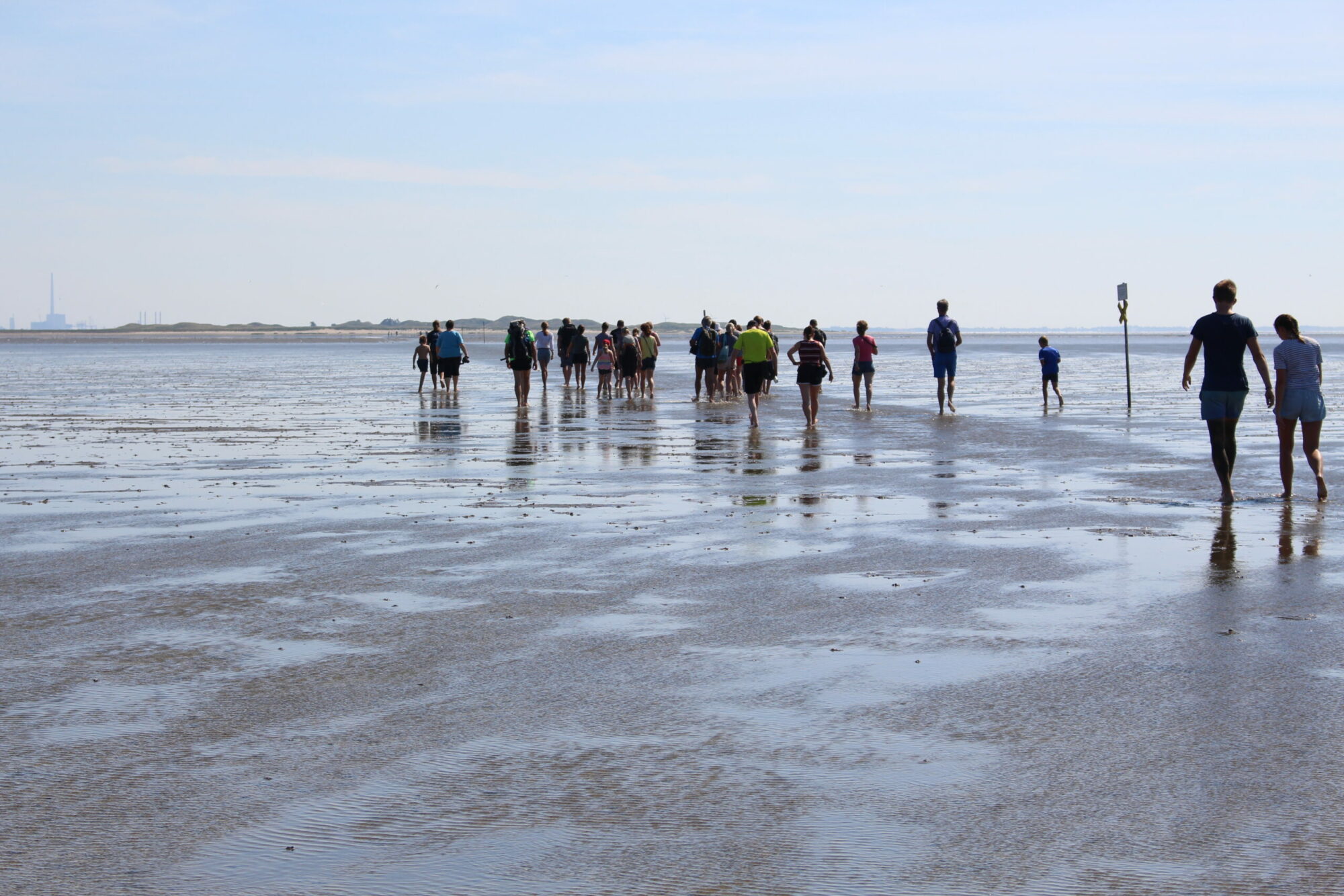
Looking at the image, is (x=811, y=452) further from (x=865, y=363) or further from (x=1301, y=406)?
(x=865, y=363)

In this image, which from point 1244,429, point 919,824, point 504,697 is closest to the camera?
point 919,824

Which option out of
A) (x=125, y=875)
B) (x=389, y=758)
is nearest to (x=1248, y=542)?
(x=389, y=758)

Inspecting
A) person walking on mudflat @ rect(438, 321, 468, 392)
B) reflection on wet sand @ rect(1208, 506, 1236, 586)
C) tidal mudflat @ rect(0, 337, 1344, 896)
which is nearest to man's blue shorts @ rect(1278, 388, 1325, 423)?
tidal mudflat @ rect(0, 337, 1344, 896)

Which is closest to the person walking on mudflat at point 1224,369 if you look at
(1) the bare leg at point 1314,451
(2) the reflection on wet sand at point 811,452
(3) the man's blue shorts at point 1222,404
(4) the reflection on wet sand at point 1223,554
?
(3) the man's blue shorts at point 1222,404

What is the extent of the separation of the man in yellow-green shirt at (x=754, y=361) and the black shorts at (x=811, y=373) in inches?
24.0

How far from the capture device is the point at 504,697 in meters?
6.09

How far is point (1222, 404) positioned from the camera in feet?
43.4

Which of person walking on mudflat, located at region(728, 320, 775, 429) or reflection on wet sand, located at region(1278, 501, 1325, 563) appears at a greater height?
person walking on mudflat, located at region(728, 320, 775, 429)

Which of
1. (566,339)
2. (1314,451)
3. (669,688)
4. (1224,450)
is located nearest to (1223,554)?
(1224,450)

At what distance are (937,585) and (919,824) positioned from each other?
14.5 feet

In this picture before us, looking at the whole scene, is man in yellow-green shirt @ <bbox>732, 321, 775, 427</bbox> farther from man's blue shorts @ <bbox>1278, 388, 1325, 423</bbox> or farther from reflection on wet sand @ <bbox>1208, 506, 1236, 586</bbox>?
reflection on wet sand @ <bbox>1208, 506, 1236, 586</bbox>

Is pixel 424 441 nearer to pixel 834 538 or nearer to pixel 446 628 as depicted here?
pixel 834 538

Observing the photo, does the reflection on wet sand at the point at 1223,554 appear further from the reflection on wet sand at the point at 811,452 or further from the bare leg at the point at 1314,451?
the reflection on wet sand at the point at 811,452

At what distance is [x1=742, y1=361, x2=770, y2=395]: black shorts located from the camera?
23.2 metres
